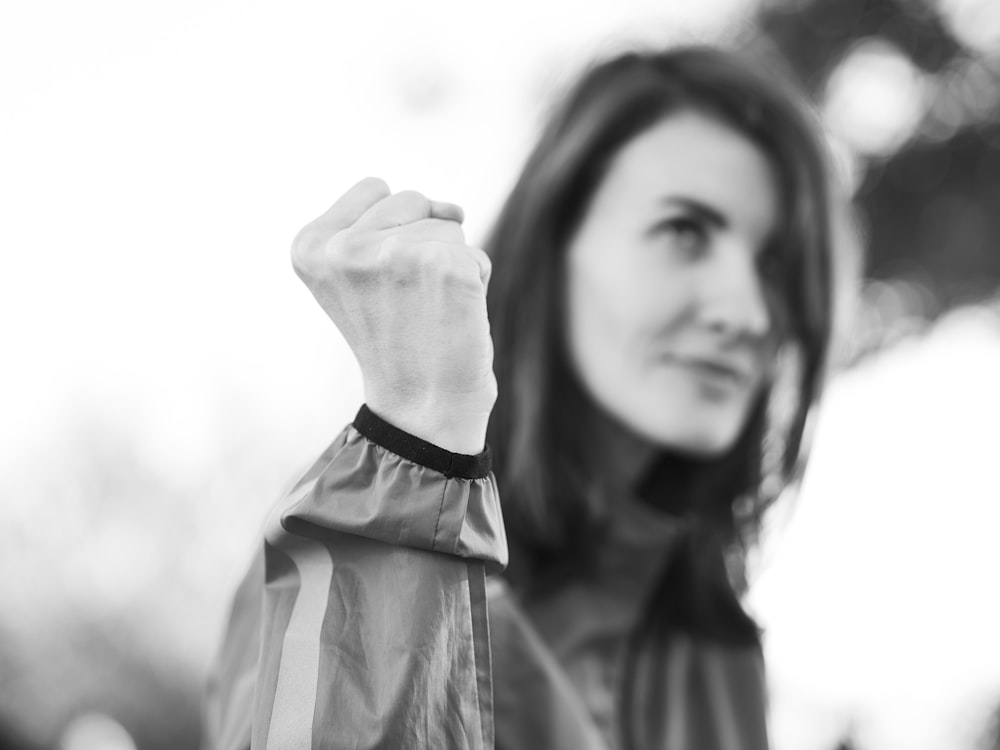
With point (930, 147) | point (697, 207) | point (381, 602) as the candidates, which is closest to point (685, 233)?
point (697, 207)

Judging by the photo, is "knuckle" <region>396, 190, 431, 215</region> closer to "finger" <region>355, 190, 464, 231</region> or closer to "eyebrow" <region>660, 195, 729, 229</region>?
"finger" <region>355, 190, 464, 231</region>

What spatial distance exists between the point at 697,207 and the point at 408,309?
762mm

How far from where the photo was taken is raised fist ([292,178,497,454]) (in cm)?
70

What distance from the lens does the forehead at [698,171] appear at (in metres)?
1.37

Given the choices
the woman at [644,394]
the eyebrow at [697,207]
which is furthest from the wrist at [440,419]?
the eyebrow at [697,207]

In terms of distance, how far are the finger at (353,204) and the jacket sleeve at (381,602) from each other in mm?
150

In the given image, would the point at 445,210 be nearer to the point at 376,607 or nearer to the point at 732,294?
the point at 376,607

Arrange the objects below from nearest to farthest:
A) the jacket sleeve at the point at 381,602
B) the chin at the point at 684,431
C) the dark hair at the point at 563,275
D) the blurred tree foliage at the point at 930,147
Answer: the jacket sleeve at the point at 381,602 < the chin at the point at 684,431 < the dark hair at the point at 563,275 < the blurred tree foliage at the point at 930,147

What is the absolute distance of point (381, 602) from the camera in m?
0.70

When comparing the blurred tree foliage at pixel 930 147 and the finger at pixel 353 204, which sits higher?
the blurred tree foliage at pixel 930 147

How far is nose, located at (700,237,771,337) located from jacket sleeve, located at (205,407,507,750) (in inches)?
27.2

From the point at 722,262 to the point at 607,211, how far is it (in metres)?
0.19

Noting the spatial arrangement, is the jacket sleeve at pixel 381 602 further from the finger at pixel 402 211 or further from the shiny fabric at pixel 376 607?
the finger at pixel 402 211

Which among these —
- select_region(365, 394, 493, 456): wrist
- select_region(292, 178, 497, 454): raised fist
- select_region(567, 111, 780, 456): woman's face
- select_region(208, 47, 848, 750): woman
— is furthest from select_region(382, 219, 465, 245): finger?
select_region(567, 111, 780, 456): woman's face
